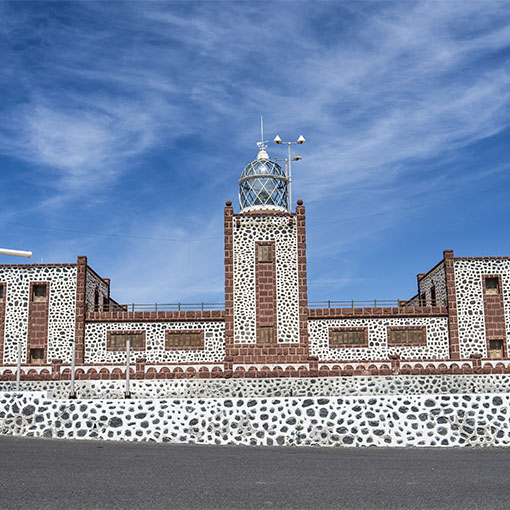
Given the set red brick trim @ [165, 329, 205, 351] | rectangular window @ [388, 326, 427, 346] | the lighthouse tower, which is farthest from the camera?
red brick trim @ [165, 329, 205, 351]

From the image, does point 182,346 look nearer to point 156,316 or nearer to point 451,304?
point 156,316

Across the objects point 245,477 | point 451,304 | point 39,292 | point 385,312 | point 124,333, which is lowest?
point 245,477

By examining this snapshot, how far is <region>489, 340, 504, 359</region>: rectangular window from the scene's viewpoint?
2692cm

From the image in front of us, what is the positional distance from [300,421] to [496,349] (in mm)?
17438

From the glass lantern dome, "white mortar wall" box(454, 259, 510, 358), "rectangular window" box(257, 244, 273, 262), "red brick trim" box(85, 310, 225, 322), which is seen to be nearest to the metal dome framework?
the glass lantern dome

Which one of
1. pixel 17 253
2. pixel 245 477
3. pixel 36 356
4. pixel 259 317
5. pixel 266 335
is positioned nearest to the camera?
pixel 245 477

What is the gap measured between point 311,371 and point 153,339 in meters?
7.76

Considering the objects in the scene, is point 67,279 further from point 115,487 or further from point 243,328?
point 115,487

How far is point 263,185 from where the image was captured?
2906 cm

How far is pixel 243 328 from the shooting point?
25.9 m

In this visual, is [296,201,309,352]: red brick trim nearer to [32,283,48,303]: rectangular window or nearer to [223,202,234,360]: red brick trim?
[223,202,234,360]: red brick trim

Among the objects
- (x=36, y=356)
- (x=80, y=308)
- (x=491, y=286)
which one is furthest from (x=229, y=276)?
(x=491, y=286)

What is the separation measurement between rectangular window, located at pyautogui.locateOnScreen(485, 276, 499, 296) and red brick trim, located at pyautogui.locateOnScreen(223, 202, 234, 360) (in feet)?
33.3

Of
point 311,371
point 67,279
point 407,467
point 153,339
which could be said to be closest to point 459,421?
point 407,467
